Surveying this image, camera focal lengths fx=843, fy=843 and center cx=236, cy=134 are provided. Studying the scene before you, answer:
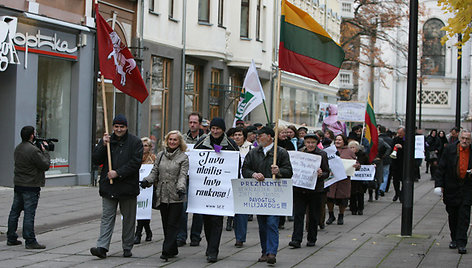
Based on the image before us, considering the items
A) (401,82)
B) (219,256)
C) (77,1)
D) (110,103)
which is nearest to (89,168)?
(110,103)

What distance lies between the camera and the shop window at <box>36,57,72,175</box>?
21.2 m

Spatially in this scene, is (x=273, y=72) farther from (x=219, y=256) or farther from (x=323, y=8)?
(x=219, y=256)

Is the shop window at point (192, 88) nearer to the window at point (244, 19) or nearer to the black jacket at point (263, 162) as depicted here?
the window at point (244, 19)

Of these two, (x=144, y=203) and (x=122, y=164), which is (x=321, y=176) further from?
(x=122, y=164)

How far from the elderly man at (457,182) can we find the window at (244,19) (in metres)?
22.1

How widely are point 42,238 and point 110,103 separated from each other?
11.8 metres

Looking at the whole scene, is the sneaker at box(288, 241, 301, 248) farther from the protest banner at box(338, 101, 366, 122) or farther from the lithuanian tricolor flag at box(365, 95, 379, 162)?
the protest banner at box(338, 101, 366, 122)

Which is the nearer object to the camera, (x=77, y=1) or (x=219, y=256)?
(x=219, y=256)

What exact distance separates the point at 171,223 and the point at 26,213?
2.20 metres

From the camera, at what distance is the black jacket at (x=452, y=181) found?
12023 mm

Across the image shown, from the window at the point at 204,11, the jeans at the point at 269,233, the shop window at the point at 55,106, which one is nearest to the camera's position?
the jeans at the point at 269,233

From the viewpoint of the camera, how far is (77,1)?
2211 centimetres

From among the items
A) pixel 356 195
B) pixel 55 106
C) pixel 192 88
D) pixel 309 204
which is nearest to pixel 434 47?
pixel 192 88

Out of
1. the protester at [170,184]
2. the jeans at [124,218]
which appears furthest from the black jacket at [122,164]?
the protester at [170,184]
